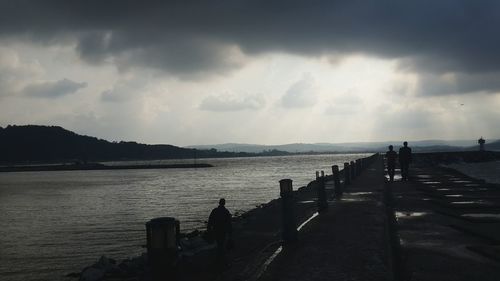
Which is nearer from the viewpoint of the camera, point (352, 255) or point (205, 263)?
point (352, 255)

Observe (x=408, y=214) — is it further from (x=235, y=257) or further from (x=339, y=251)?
(x=235, y=257)

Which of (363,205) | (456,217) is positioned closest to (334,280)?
(456,217)

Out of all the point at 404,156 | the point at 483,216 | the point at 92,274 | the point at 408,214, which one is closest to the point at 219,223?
the point at 92,274

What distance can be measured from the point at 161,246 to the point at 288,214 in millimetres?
5739

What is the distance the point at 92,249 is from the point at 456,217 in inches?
605

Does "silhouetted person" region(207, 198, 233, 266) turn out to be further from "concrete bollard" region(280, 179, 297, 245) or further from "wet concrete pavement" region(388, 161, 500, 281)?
"wet concrete pavement" region(388, 161, 500, 281)

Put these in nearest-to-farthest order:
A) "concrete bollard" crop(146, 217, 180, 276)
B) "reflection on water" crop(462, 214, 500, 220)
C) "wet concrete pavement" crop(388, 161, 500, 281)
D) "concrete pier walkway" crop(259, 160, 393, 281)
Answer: "concrete bollard" crop(146, 217, 180, 276) < "concrete pier walkway" crop(259, 160, 393, 281) < "wet concrete pavement" crop(388, 161, 500, 281) < "reflection on water" crop(462, 214, 500, 220)

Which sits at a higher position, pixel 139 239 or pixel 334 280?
pixel 334 280

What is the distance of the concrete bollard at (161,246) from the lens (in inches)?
244

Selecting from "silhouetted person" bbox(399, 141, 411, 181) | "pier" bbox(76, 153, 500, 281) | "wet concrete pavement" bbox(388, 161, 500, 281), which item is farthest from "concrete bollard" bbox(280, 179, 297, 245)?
"silhouetted person" bbox(399, 141, 411, 181)

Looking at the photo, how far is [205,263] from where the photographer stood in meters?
11.9

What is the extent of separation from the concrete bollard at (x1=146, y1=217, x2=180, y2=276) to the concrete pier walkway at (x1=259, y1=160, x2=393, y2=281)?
104 inches

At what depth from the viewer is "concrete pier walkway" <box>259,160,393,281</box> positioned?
8.53 m

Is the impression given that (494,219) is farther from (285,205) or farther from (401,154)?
(401,154)
